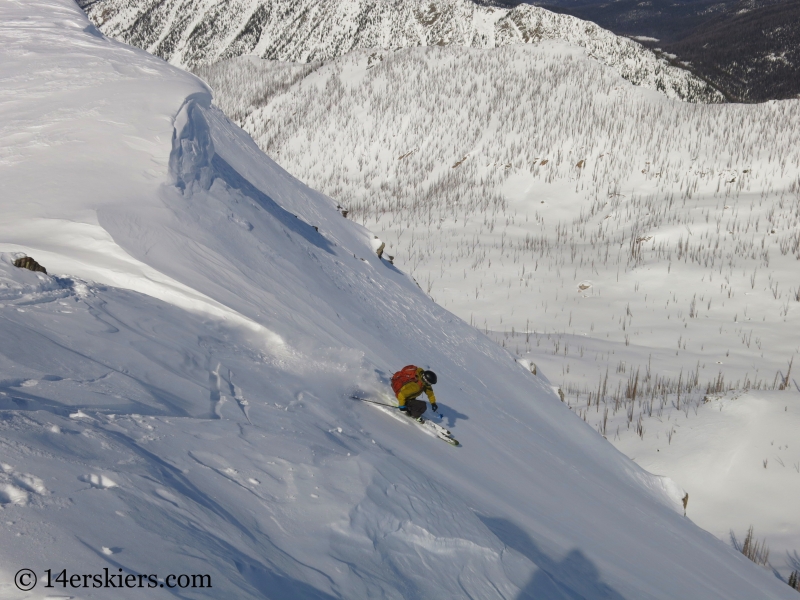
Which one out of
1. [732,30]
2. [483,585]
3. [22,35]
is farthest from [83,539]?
[732,30]

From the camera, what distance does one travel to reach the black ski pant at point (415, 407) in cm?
469

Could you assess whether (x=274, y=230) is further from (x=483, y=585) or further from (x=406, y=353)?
(x=483, y=585)

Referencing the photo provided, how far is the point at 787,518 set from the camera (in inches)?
276

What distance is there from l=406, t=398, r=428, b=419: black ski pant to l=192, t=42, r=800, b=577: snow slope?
458cm

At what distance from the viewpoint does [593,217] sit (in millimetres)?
22469

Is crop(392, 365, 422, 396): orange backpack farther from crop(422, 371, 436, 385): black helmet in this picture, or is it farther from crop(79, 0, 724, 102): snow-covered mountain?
crop(79, 0, 724, 102): snow-covered mountain

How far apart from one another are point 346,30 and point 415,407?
6075 centimetres

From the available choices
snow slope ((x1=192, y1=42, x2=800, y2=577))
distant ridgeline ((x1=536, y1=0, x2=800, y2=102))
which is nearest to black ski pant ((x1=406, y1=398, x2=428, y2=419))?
snow slope ((x1=192, y1=42, x2=800, y2=577))

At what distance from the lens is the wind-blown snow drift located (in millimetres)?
2262

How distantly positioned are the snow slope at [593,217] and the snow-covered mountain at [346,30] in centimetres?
715

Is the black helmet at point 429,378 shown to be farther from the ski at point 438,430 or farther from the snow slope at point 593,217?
the snow slope at point 593,217

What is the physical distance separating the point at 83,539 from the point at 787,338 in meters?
14.5

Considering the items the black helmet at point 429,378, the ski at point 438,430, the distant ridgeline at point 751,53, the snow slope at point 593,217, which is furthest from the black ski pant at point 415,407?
the distant ridgeline at point 751,53

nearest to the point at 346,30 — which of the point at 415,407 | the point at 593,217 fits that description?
the point at 593,217
